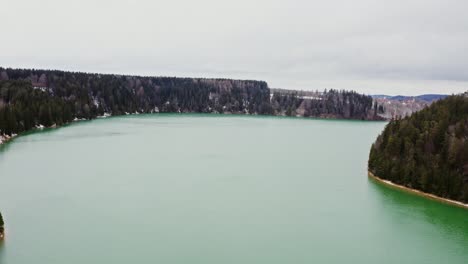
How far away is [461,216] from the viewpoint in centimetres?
3247

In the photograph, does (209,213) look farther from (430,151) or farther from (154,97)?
(154,97)

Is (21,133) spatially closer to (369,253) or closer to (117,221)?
(117,221)

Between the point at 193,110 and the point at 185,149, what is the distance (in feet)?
364

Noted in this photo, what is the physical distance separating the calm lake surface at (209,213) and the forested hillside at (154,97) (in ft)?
152

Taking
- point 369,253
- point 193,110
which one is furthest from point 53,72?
point 369,253

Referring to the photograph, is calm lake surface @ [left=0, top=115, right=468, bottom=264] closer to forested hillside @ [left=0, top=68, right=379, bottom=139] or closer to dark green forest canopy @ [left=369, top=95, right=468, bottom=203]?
dark green forest canopy @ [left=369, top=95, right=468, bottom=203]

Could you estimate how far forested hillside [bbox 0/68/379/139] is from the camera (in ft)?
326

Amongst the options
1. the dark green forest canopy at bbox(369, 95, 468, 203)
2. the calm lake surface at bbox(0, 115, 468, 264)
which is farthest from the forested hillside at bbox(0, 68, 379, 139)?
the dark green forest canopy at bbox(369, 95, 468, 203)

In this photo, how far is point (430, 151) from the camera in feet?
137

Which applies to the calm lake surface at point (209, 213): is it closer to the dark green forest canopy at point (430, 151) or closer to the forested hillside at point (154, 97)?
the dark green forest canopy at point (430, 151)

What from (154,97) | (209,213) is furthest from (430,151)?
(154,97)

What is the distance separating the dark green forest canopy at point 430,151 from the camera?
37188mm

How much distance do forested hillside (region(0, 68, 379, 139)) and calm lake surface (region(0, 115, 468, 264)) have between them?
4648 cm

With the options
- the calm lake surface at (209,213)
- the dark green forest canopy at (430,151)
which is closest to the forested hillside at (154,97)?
the calm lake surface at (209,213)
